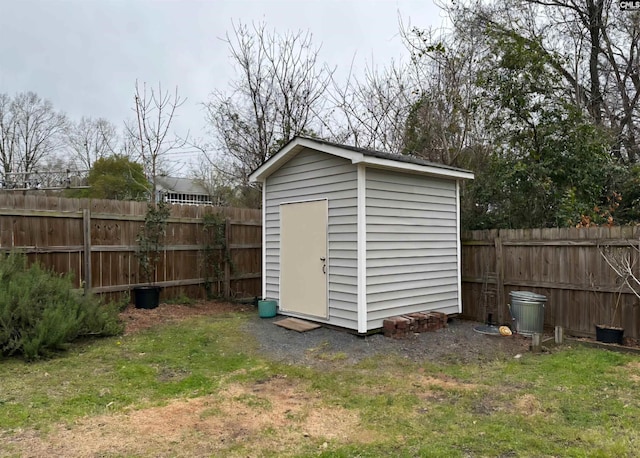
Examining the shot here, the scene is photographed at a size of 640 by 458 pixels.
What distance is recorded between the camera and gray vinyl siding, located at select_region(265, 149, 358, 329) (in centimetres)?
591

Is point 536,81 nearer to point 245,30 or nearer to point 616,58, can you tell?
point 616,58

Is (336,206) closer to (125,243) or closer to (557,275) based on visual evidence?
(557,275)

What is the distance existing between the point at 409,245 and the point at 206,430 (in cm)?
414

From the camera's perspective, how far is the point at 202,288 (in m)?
8.50

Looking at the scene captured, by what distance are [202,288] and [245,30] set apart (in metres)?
7.04

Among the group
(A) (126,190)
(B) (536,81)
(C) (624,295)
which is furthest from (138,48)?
(C) (624,295)

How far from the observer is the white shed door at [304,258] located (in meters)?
6.35

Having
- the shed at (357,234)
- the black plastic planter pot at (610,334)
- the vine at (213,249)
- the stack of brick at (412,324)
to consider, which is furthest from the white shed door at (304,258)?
the black plastic planter pot at (610,334)

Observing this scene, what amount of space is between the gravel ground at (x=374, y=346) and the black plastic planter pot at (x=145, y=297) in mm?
2063

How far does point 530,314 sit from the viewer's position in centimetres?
609

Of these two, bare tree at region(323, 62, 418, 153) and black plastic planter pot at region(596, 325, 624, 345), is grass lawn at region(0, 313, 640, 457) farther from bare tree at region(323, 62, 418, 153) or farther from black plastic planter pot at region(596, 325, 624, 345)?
bare tree at region(323, 62, 418, 153)

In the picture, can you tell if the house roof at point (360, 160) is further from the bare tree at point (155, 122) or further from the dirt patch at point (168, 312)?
the bare tree at point (155, 122)

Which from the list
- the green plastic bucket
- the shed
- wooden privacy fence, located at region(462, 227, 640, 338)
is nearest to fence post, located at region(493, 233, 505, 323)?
wooden privacy fence, located at region(462, 227, 640, 338)

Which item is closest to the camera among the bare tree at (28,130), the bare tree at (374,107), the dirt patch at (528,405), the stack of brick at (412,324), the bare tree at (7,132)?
the dirt patch at (528,405)
